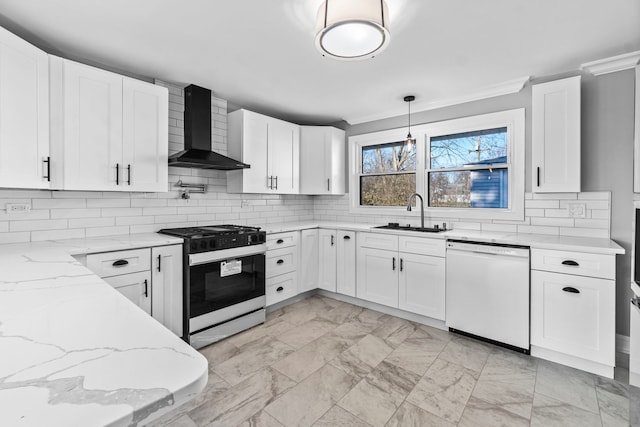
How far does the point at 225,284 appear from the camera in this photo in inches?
114

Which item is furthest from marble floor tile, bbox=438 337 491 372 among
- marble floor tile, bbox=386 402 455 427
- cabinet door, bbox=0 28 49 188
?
cabinet door, bbox=0 28 49 188

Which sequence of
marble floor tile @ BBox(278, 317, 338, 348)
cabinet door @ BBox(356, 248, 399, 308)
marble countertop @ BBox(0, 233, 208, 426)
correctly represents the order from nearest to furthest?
1. marble countertop @ BBox(0, 233, 208, 426)
2. marble floor tile @ BBox(278, 317, 338, 348)
3. cabinet door @ BBox(356, 248, 399, 308)

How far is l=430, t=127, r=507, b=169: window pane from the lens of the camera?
330cm

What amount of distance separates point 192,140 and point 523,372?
3.48 meters

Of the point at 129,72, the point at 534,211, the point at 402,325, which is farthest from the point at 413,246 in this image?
the point at 129,72

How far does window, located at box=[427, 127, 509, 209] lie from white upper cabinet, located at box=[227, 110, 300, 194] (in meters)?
1.75

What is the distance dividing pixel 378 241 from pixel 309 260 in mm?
948

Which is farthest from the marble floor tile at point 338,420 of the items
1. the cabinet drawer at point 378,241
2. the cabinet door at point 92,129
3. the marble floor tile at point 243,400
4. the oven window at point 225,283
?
the cabinet door at point 92,129

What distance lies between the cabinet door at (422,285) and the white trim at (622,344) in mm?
1320

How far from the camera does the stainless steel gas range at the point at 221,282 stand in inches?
105

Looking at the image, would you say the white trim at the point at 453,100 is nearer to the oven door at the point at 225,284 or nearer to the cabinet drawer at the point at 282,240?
the cabinet drawer at the point at 282,240

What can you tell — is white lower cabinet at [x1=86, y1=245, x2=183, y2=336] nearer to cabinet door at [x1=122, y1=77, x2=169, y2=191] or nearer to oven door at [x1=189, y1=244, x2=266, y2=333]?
oven door at [x1=189, y1=244, x2=266, y2=333]

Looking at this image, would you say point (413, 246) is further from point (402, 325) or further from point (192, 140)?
point (192, 140)

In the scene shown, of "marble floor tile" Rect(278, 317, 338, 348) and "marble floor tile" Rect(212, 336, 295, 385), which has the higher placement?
"marble floor tile" Rect(278, 317, 338, 348)
